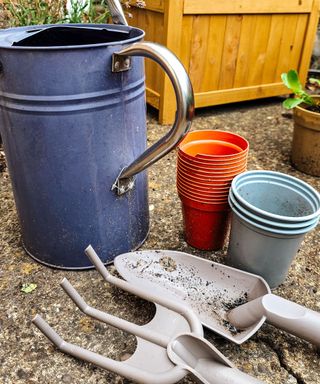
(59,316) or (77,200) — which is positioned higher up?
(77,200)

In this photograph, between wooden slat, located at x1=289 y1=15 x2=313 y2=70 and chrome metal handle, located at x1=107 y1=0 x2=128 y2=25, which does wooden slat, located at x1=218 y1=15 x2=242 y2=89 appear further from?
chrome metal handle, located at x1=107 y1=0 x2=128 y2=25

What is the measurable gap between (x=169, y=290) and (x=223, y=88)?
1.84 m

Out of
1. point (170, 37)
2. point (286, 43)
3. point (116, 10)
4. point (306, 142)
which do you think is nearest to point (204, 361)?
point (116, 10)

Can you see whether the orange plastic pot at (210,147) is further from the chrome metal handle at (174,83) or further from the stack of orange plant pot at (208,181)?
the chrome metal handle at (174,83)

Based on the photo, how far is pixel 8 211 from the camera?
5.38 feet

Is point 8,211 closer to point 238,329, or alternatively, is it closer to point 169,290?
point 169,290

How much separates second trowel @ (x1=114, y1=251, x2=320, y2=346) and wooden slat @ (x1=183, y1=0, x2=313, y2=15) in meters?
1.60

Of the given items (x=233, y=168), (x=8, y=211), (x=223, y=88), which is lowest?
(x=8, y=211)

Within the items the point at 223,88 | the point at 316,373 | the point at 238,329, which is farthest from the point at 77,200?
the point at 223,88

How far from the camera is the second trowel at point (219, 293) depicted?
1003 mm

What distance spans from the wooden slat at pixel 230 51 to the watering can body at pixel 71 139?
1.41 m

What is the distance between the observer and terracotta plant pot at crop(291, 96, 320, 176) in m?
A: 1.92

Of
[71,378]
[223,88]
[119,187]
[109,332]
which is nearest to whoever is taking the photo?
[71,378]

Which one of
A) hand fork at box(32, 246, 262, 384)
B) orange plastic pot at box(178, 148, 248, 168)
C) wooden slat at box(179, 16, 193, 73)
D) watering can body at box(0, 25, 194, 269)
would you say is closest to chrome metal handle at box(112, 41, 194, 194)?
watering can body at box(0, 25, 194, 269)
